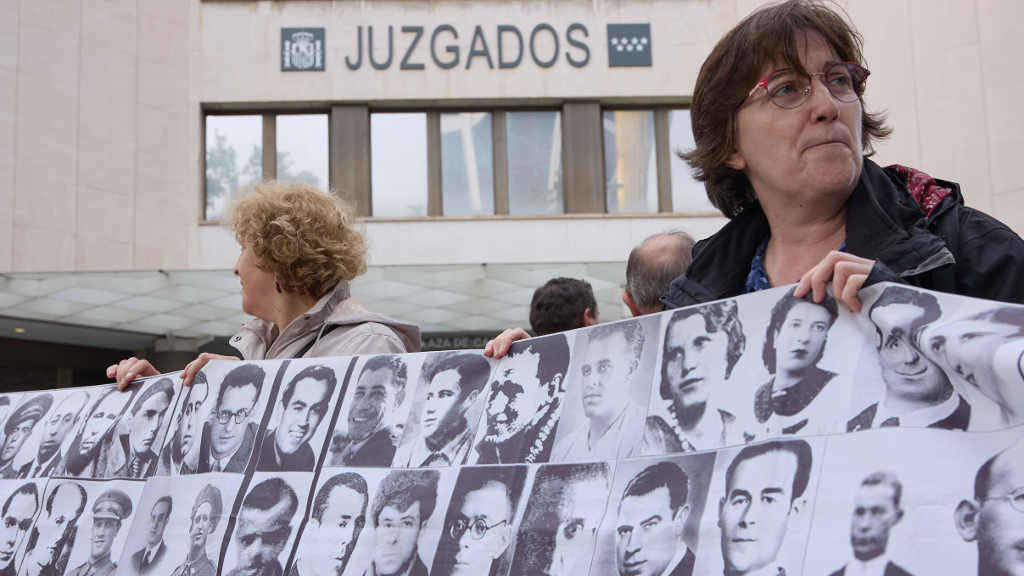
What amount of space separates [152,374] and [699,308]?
1840mm

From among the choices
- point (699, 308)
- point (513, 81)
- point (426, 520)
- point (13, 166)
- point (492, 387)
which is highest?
point (513, 81)

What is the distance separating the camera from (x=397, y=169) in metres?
15.2

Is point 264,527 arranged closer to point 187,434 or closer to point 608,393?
point 187,434

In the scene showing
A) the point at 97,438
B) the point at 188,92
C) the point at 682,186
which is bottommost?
the point at 97,438

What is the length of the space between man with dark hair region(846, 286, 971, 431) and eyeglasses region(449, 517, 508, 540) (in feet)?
2.34

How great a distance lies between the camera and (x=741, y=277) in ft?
6.76

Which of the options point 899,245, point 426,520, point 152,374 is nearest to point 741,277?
point 899,245

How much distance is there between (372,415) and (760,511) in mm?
1012

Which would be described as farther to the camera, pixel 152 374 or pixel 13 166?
pixel 13 166

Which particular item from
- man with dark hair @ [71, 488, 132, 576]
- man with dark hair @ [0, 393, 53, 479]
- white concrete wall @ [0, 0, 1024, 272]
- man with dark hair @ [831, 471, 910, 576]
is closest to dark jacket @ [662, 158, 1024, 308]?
man with dark hair @ [831, 471, 910, 576]

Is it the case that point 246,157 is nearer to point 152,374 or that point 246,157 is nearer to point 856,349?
point 152,374

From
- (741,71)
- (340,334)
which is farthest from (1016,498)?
(340,334)

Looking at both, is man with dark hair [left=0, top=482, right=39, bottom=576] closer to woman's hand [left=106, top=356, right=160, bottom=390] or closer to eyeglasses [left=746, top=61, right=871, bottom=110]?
woman's hand [left=106, top=356, right=160, bottom=390]

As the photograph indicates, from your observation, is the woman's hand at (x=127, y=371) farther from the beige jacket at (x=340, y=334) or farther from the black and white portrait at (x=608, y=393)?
the black and white portrait at (x=608, y=393)
